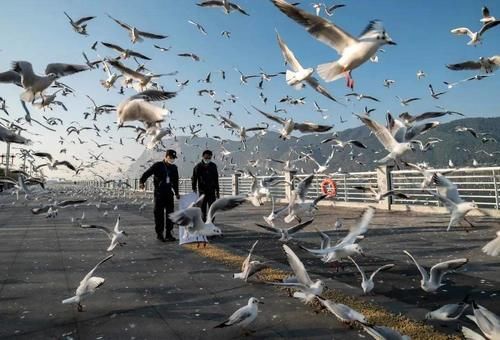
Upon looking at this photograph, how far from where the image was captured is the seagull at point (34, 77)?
254 inches

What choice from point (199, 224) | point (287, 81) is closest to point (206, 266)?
point (199, 224)

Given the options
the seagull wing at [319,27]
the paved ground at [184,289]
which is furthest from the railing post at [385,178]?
the seagull wing at [319,27]

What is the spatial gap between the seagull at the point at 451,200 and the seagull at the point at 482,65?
9.81 ft

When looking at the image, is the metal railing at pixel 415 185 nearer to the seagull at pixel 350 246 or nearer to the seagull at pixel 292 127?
the seagull at pixel 292 127

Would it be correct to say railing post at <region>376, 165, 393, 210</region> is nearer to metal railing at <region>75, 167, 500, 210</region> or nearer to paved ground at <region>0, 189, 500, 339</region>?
metal railing at <region>75, 167, 500, 210</region>

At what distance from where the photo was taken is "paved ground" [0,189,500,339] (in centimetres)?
395

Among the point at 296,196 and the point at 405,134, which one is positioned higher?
the point at 405,134

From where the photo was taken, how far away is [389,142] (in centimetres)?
612

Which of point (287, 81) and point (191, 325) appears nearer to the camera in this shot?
point (191, 325)

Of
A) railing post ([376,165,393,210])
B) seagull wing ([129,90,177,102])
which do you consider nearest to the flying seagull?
seagull wing ([129,90,177,102])

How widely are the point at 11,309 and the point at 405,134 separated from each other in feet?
19.3

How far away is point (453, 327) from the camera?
3.72m

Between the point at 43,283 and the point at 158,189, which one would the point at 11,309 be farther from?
the point at 158,189

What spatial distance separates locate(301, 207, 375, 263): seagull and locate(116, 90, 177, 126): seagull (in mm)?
3192
